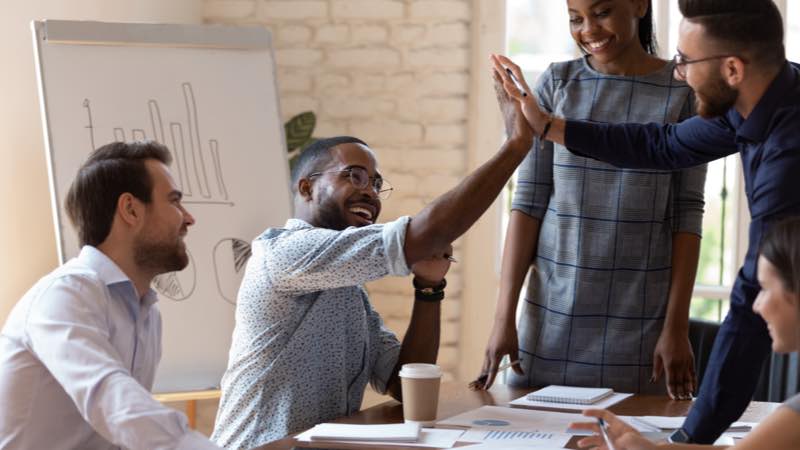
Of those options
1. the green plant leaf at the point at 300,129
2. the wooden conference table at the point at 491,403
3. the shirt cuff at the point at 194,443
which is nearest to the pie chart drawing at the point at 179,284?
the green plant leaf at the point at 300,129

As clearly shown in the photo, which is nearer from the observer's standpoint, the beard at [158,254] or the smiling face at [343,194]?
the beard at [158,254]

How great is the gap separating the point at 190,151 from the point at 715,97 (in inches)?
74.6

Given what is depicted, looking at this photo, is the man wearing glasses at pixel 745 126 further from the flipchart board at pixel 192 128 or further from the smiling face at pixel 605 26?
the flipchart board at pixel 192 128

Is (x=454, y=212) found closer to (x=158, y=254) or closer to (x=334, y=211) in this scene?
(x=334, y=211)

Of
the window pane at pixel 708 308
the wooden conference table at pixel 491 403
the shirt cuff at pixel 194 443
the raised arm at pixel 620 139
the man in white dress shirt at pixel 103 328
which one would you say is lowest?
the window pane at pixel 708 308

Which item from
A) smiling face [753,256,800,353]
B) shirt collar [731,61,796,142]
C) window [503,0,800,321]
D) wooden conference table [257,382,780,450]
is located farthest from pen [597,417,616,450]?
window [503,0,800,321]

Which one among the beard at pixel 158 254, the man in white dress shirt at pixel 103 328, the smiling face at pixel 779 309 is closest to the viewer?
the smiling face at pixel 779 309

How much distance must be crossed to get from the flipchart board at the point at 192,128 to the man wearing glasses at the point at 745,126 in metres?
1.80

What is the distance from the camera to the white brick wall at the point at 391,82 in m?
3.91

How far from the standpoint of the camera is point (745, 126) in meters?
1.63

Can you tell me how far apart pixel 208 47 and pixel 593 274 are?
161 centimetres

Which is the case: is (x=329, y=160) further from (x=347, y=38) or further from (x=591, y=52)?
(x=347, y=38)

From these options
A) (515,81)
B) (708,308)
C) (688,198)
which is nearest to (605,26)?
(515,81)

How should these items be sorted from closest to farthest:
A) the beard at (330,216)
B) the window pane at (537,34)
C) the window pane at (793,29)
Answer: the beard at (330,216), the window pane at (793,29), the window pane at (537,34)
